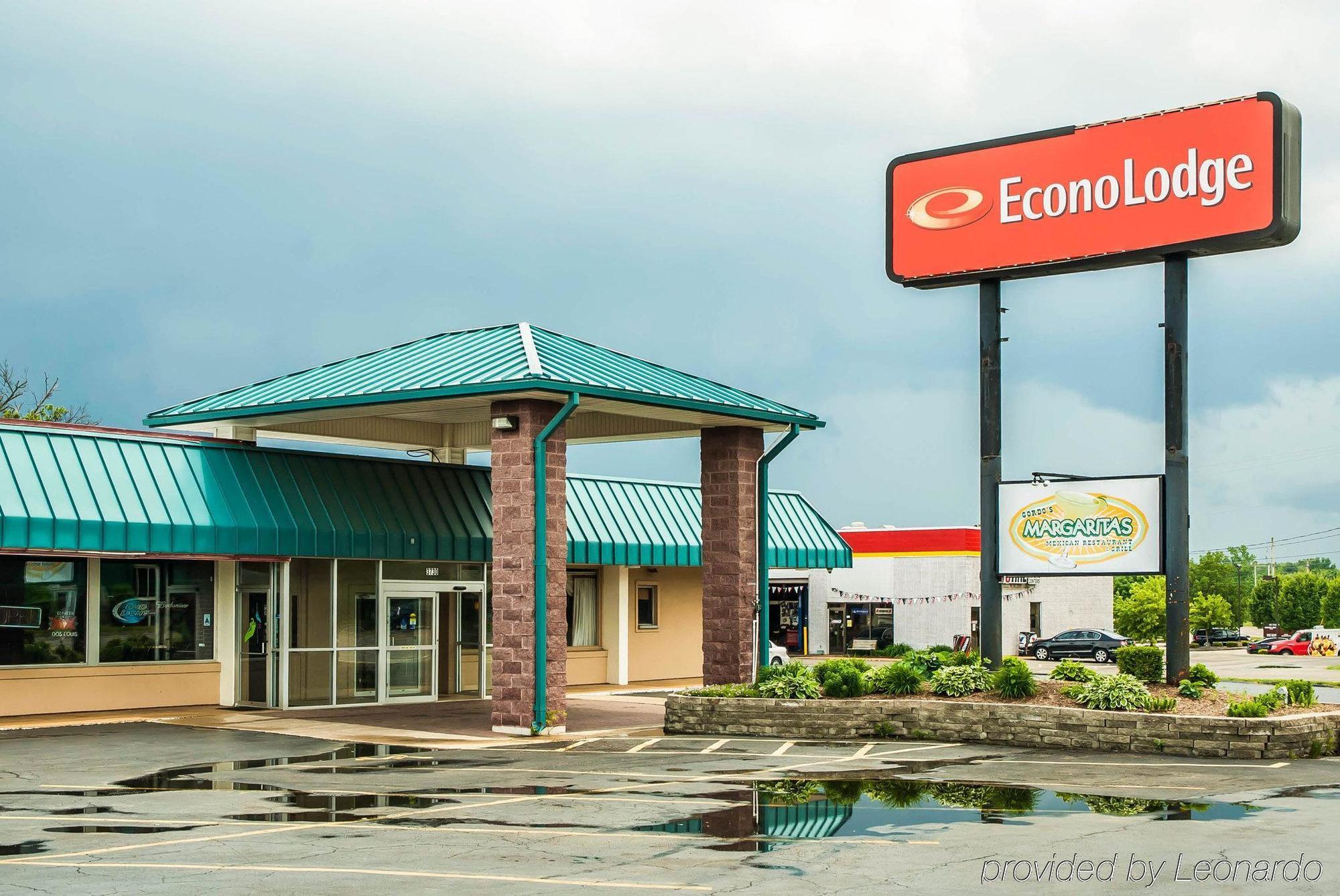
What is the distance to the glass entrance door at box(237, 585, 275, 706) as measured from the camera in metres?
25.8

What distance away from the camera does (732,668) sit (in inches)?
977

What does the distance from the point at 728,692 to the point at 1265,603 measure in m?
79.8

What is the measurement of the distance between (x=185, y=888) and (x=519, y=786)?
5875mm

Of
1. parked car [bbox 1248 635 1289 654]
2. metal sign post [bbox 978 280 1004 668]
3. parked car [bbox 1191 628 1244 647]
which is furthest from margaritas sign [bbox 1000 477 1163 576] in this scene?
parked car [bbox 1191 628 1244 647]

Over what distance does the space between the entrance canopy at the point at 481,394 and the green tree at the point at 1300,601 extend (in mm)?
70838

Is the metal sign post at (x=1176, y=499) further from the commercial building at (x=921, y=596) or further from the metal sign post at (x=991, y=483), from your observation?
the commercial building at (x=921, y=596)

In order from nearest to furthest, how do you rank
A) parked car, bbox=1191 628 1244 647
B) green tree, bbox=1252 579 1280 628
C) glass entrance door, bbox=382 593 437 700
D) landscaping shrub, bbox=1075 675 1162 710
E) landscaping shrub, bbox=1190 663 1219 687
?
1. landscaping shrub, bbox=1075 675 1162 710
2. landscaping shrub, bbox=1190 663 1219 687
3. glass entrance door, bbox=382 593 437 700
4. parked car, bbox=1191 628 1244 647
5. green tree, bbox=1252 579 1280 628

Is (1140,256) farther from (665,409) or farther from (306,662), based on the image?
(306,662)

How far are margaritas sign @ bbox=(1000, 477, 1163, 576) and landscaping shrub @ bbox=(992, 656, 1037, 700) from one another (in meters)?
1.61

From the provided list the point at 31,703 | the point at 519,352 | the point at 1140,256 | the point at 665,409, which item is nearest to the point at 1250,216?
the point at 1140,256

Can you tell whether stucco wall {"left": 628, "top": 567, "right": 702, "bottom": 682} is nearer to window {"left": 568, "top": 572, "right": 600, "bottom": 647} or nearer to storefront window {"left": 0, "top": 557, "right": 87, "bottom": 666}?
window {"left": 568, "top": 572, "right": 600, "bottom": 647}

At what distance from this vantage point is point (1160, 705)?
18.9 metres

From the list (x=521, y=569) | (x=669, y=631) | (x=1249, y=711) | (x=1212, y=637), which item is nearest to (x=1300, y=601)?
(x=1212, y=637)

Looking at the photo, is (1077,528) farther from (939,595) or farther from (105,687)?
(939,595)
